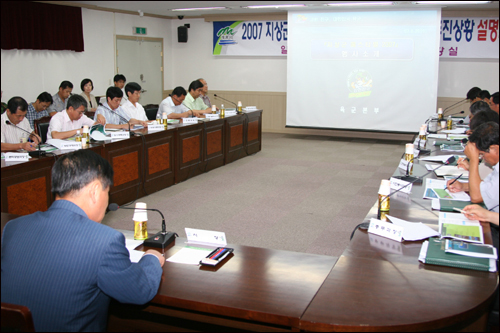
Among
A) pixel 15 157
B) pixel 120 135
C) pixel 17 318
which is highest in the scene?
pixel 120 135

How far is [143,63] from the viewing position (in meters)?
9.20

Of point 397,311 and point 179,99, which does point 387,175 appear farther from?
point 397,311

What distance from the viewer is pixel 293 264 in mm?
1805

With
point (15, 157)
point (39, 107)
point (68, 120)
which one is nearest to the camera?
point (15, 157)

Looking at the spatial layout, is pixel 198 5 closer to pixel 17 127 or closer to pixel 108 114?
pixel 108 114

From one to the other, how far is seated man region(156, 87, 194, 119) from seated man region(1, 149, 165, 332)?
4.68m

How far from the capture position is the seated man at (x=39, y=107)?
220 inches

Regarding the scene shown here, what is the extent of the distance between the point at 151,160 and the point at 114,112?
0.79 metres

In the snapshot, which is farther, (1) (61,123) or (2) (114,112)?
(2) (114,112)

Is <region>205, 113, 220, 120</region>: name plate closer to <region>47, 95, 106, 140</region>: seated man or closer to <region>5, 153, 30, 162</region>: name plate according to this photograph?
<region>47, 95, 106, 140</region>: seated man

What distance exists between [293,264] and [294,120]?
7294 millimetres

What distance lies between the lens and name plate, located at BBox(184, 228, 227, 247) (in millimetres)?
2014

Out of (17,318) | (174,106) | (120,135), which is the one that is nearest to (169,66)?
(174,106)

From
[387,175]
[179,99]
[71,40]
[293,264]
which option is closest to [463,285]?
[293,264]
